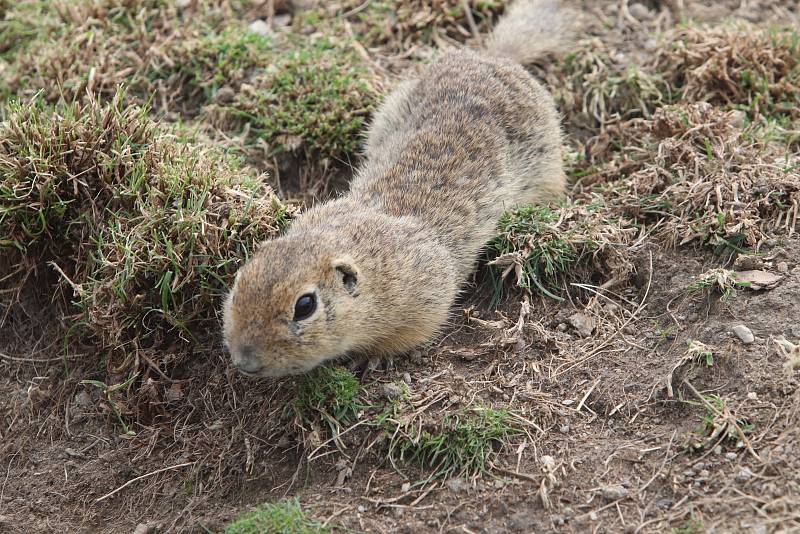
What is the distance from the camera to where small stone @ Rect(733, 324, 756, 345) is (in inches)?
197

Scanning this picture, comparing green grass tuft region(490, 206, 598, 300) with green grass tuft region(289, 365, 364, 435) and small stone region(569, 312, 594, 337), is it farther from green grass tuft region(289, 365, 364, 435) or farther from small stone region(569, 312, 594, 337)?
green grass tuft region(289, 365, 364, 435)

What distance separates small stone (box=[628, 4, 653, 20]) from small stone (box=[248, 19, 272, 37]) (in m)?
3.55

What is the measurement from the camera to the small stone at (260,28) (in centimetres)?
815

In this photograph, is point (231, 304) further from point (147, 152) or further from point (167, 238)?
point (147, 152)

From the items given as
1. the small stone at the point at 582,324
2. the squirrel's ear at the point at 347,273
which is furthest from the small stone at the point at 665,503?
the squirrel's ear at the point at 347,273

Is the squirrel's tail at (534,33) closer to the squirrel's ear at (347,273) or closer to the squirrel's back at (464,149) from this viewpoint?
the squirrel's back at (464,149)

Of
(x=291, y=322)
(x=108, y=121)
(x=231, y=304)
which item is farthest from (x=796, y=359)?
(x=108, y=121)

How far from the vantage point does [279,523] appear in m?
4.54

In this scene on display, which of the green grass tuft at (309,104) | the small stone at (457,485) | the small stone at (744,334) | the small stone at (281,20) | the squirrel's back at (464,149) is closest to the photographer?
the small stone at (457,485)

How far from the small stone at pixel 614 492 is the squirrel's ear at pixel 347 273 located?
72.6 inches

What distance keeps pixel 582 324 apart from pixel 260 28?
4.49 m

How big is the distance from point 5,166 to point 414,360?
312 centimetres

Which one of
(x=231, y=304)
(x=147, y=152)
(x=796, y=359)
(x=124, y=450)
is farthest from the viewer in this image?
(x=147, y=152)

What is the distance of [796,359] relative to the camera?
185 inches
